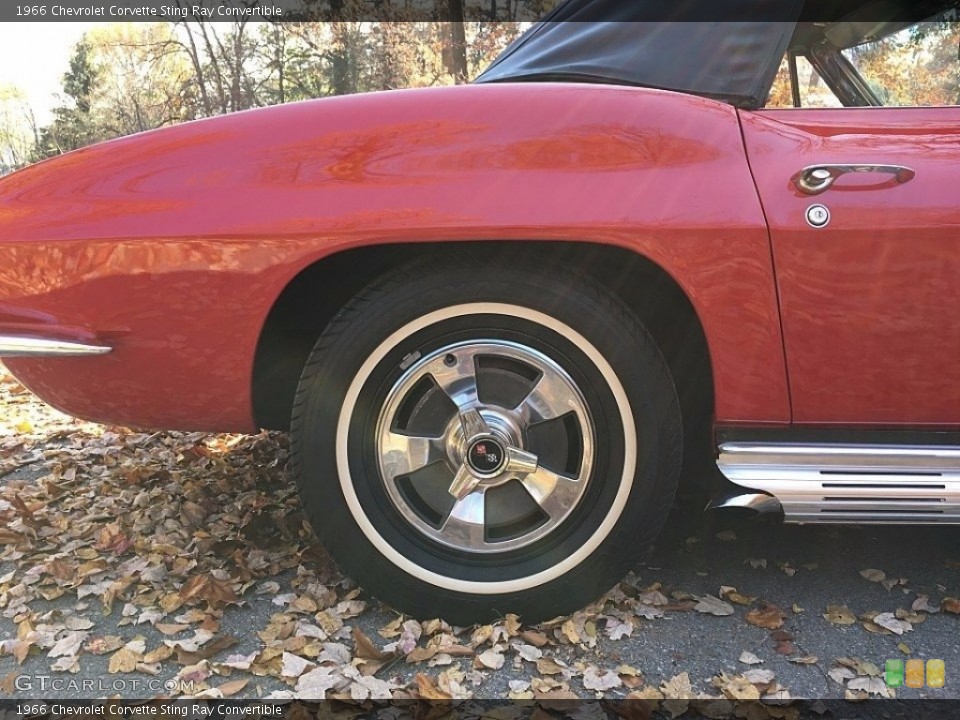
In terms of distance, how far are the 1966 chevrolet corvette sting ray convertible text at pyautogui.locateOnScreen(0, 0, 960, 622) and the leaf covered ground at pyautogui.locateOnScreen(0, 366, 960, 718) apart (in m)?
0.17

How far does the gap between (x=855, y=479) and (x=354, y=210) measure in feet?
4.62

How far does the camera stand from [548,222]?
177 centimetres

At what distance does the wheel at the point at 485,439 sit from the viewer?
6.18ft

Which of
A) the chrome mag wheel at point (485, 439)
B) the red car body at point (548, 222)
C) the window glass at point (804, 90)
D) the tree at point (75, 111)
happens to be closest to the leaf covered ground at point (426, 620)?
the chrome mag wheel at point (485, 439)

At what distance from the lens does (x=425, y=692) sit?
179 centimetres

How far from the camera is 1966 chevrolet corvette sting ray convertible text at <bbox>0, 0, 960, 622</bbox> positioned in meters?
1.77

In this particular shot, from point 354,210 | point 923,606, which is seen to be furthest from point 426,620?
point 923,606

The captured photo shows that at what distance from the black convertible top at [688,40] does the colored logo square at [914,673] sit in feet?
4.91

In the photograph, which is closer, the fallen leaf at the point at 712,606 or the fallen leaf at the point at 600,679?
the fallen leaf at the point at 600,679

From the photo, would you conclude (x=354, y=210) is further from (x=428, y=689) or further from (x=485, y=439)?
(x=428, y=689)

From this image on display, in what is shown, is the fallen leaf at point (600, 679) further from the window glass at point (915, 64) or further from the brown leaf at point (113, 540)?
the window glass at point (915, 64)

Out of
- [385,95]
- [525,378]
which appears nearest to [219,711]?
[525,378]

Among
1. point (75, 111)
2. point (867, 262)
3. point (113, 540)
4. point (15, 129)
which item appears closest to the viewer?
point (867, 262)

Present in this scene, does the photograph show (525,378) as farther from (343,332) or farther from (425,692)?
(425,692)
